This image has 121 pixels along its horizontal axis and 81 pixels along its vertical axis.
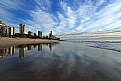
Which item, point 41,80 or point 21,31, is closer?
point 41,80

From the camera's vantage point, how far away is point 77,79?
5.04 m

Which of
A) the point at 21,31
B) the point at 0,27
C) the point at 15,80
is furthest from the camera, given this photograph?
the point at 21,31

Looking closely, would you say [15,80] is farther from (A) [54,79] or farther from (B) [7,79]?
(A) [54,79]

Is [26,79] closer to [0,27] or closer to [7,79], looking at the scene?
[7,79]

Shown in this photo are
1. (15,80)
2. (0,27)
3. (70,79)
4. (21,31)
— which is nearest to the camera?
(15,80)

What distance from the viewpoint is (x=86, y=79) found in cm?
506

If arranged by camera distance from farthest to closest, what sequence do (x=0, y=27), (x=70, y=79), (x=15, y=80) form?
(x=0, y=27) < (x=70, y=79) < (x=15, y=80)

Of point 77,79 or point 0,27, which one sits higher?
point 0,27

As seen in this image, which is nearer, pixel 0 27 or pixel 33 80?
pixel 33 80

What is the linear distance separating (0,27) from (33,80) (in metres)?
91.8

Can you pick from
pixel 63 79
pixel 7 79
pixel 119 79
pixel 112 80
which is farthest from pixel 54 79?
pixel 119 79

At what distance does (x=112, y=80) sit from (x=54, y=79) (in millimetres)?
2423

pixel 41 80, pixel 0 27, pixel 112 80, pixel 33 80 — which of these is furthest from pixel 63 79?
pixel 0 27

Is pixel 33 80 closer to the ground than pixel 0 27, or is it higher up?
closer to the ground
